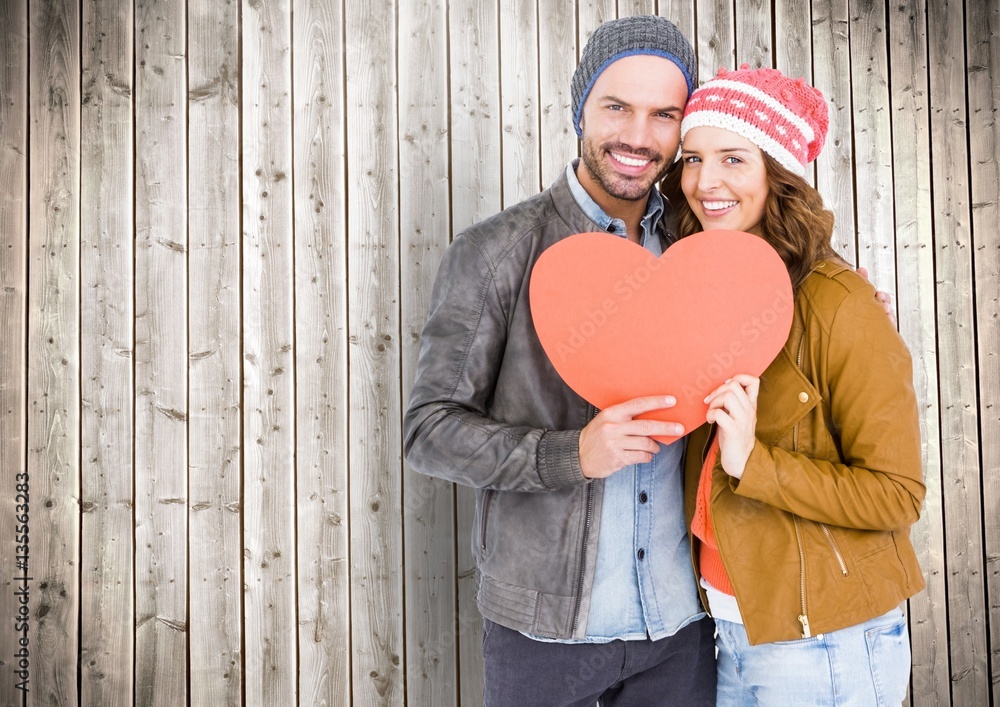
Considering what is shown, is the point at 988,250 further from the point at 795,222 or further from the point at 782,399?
the point at 782,399

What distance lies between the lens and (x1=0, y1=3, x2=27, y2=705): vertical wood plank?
187cm

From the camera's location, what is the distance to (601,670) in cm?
124

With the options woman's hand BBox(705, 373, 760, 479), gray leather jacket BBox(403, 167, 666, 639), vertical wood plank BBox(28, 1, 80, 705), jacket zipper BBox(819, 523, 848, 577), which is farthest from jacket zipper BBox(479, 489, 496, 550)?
vertical wood plank BBox(28, 1, 80, 705)

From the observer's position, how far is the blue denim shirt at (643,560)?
1.23 metres

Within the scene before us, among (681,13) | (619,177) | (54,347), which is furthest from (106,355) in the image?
(681,13)

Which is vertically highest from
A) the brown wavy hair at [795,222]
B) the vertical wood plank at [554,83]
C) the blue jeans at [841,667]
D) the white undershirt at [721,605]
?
the vertical wood plank at [554,83]

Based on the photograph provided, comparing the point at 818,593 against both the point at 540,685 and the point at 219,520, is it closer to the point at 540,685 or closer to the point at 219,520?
the point at 540,685

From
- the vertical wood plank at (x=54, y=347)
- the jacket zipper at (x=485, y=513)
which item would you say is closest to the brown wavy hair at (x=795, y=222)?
the jacket zipper at (x=485, y=513)

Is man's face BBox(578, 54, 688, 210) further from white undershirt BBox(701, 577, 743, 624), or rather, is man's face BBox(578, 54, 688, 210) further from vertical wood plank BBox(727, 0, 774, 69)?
vertical wood plank BBox(727, 0, 774, 69)

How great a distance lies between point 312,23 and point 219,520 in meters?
1.38

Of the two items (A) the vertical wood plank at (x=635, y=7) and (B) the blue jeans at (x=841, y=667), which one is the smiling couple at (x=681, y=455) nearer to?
(B) the blue jeans at (x=841, y=667)

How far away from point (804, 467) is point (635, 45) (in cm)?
82

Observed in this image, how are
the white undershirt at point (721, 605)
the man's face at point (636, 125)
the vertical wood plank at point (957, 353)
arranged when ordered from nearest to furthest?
1. the white undershirt at point (721, 605)
2. the man's face at point (636, 125)
3. the vertical wood plank at point (957, 353)

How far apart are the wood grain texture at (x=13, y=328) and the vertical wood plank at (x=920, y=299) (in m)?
2.50
